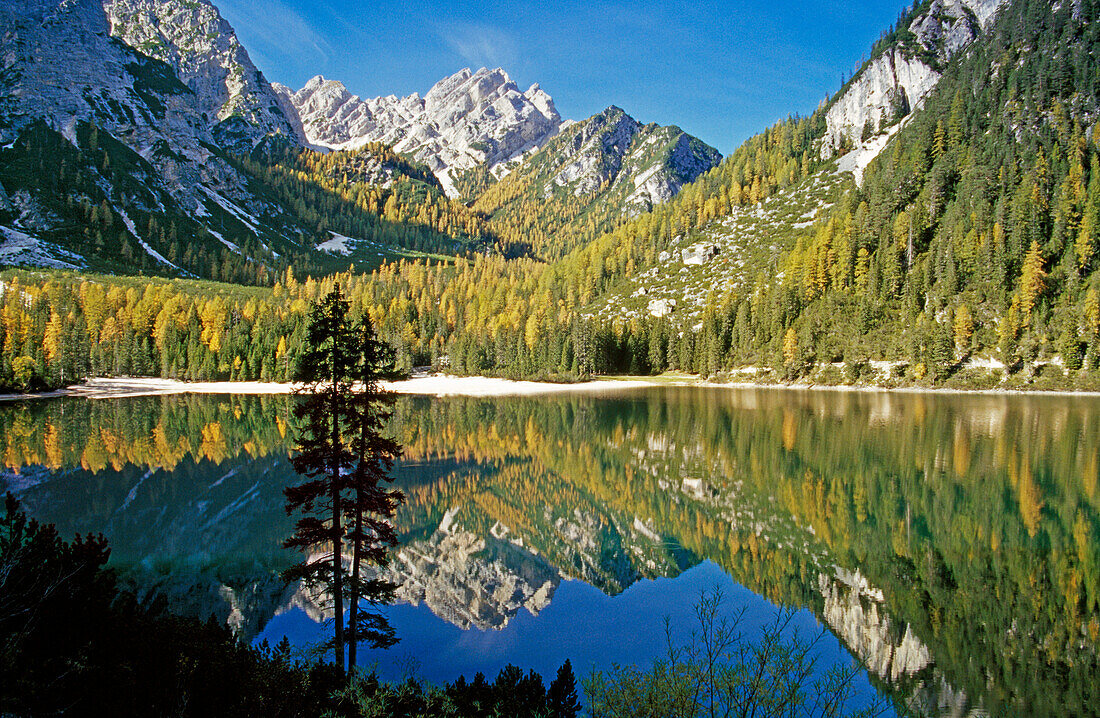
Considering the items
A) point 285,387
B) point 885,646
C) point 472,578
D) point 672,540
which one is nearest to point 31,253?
point 285,387

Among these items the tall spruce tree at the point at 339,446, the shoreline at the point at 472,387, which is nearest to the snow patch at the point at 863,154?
the shoreline at the point at 472,387

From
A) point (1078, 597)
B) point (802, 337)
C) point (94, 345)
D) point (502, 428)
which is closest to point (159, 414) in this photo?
point (502, 428)

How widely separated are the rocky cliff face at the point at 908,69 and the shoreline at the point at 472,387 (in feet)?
382

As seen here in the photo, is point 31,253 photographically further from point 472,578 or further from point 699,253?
point 472,578

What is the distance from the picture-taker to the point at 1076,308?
75.6 metres

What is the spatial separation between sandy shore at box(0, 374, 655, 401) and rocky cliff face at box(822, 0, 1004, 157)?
12933 cm

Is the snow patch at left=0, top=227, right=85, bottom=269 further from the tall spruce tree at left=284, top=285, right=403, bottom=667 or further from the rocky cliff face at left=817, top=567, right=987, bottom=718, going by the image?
the rocky cliff face at left=817, top=567, right=987, bottom=718

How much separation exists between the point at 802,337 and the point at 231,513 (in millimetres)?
94289

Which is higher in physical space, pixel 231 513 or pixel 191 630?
pixel 191 630

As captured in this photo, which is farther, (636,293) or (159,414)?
(636,293)

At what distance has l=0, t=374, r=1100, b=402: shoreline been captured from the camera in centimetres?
8075

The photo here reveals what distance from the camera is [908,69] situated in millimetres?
168250

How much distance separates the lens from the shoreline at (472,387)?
80.8m

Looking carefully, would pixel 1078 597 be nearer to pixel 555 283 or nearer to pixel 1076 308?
pixel 1076 308
